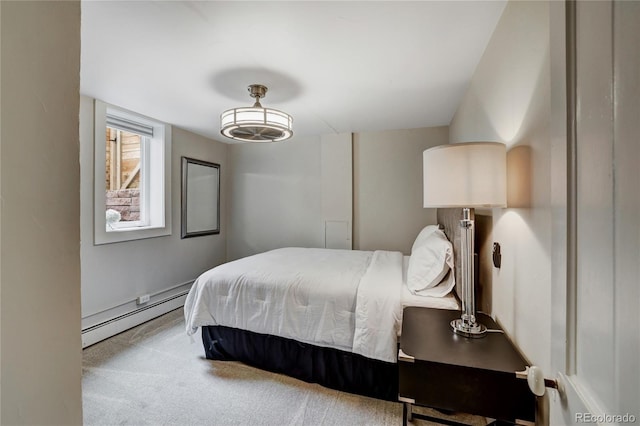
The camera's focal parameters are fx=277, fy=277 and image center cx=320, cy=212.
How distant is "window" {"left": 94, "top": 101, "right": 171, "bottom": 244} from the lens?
266 cm

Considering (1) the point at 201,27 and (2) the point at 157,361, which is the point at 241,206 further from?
(1) the point at 201,27

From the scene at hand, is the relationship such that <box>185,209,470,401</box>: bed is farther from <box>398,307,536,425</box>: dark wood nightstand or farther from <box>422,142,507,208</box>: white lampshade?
<box>422,142,507,208</box>: white lampshade

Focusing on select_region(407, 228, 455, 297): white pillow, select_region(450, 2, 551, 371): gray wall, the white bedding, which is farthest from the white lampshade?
the white bedding

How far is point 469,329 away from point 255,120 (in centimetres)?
191

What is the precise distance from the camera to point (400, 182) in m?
3.64

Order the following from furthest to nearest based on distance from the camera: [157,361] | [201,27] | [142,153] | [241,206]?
[241,206], [142,153], [157,361], [201,27]

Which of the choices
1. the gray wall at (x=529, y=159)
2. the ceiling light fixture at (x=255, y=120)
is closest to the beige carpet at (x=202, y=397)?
the gray wall at (x=529, y=159)

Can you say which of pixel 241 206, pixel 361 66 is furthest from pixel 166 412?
pixel 241 206

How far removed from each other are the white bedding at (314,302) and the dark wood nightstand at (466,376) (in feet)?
1.42

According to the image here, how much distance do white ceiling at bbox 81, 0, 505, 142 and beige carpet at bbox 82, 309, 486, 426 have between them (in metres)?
2.25

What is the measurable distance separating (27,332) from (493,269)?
6.14ft

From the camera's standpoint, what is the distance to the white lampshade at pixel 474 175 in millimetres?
1174

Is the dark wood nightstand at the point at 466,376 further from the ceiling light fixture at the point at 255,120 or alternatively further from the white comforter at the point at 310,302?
the ceiling light fixture at the point at 255,120

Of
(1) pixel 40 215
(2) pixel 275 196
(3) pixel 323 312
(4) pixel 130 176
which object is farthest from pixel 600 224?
(2) pixel 275 196
